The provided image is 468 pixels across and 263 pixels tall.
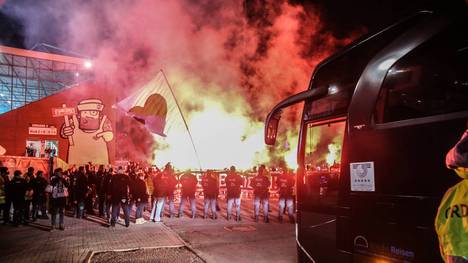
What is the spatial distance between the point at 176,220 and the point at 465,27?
10250mm

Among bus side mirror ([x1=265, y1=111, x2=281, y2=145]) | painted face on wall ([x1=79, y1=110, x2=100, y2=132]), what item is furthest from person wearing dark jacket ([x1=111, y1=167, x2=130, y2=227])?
painted face on wall ([x1=79, y1=110, x2=100, y2=132])

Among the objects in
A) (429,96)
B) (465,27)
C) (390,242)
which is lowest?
(390,242)

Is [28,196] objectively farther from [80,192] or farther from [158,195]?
[158,195]

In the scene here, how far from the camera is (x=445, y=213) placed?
209 centimetres

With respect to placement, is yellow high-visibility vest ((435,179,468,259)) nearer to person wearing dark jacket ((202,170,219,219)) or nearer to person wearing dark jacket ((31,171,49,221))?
person wearing dark jacket ((202,170,219,219))

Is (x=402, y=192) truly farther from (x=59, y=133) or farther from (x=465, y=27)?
(x=59, y=133)

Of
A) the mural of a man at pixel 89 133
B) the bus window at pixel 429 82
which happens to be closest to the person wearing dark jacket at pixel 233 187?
the bus window at pixel 429 82

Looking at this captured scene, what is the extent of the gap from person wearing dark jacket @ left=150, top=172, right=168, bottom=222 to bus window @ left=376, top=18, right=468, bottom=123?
904 centimetres

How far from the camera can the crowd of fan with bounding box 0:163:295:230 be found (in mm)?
10195

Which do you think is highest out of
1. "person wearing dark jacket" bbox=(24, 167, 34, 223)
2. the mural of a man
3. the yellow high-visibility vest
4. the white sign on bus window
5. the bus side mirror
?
the mural of a man

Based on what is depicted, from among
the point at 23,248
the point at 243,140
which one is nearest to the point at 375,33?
the point at 23,248

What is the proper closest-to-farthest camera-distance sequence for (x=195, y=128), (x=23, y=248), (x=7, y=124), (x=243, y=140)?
(x=23, y=248)
(x=7, y=124)
(x=195, y=128)
(x=243, y=140)

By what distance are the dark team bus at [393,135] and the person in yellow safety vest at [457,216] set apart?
587 millimetres

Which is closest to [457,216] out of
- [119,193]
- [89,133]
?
[119,193]
